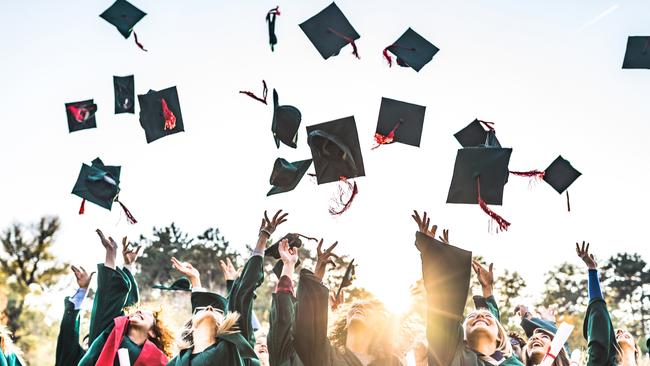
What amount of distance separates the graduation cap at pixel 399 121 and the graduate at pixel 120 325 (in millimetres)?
2851

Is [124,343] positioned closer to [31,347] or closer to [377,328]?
[377,328]

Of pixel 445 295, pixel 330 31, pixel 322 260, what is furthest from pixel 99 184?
pixel 445 295

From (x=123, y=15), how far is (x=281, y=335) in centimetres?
521

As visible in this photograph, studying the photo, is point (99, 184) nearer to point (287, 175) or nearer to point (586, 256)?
point (287, 175)

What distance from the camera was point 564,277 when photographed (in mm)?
44125

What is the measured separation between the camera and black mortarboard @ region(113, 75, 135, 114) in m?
8.26

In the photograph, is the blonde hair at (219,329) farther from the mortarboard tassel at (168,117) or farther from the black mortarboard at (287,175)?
the mortarboard tassel at (168,117)

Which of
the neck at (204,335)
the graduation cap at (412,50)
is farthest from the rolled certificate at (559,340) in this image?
the graduation cap at (412,50)

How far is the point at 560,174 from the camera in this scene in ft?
24.3

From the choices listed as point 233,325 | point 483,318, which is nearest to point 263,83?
point 233,325

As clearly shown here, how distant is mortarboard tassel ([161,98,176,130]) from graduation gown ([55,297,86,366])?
109 inches

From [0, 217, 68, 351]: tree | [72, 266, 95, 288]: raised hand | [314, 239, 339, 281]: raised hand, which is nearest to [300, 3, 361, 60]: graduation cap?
[72, 266, 95, 288]: raised hand

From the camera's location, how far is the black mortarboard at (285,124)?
21.8ft

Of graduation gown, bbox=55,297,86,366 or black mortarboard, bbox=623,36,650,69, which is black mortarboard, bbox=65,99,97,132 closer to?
graduation gown, bbox=55,297,86,366
